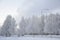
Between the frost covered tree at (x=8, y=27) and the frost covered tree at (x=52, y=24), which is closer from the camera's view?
the frost covered tree at (x=8, y=27)

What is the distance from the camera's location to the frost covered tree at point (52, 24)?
6797mm

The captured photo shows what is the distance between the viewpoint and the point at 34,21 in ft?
22.6

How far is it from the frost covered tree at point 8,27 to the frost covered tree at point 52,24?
52.0 inches

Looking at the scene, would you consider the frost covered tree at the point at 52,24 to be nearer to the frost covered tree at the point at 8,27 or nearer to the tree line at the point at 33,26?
the tree line at the point at 33,26

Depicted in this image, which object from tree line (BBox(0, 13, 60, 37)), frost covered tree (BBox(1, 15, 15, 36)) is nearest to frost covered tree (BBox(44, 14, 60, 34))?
tree line (BBox(0, 13, 60, 37))

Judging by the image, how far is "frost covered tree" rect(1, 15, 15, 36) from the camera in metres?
6.53

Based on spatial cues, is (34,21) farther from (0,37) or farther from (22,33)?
(0,37)

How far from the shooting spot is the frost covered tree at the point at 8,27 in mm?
6527

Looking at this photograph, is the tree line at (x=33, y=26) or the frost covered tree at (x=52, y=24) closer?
the tree line at (x=33, y=26)

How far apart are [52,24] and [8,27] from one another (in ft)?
5.79

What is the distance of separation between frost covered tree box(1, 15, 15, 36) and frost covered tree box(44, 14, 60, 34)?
1.32 metres

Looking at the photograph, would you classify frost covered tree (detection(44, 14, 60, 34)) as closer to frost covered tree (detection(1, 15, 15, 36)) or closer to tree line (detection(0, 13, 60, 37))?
tree line (detection(0, 13, 60, 37))

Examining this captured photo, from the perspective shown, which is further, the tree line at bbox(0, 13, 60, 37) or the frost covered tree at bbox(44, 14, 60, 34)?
the frost covered tree at bbox(44, 14, 60, 34)

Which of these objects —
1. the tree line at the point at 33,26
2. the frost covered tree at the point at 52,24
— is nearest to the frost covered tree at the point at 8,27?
the tree line at the point at 33,26
